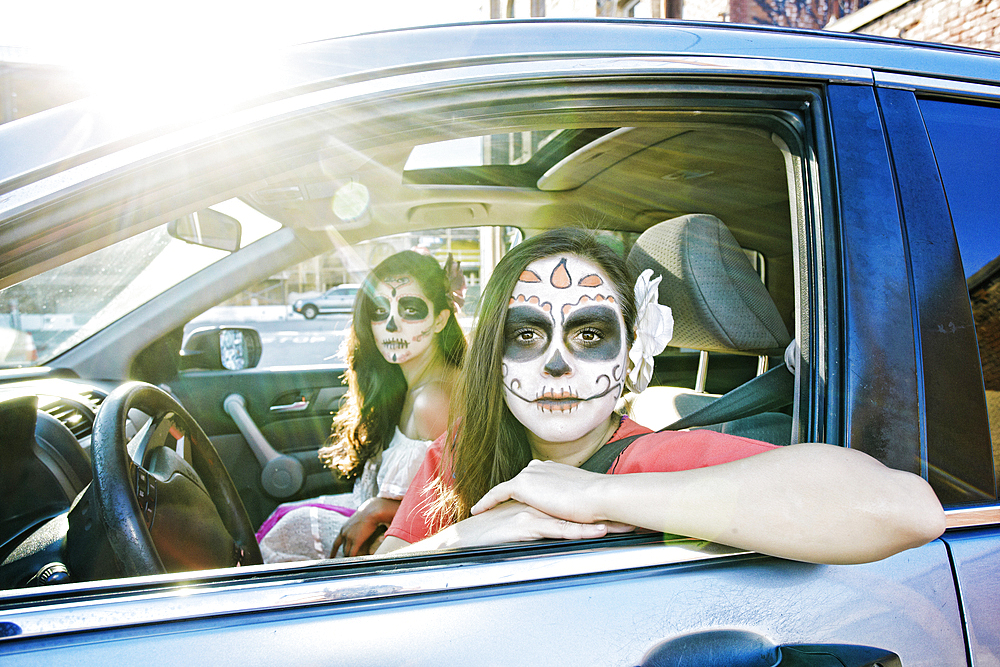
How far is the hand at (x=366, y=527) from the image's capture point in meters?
1.99

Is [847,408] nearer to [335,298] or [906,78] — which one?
[906,78]

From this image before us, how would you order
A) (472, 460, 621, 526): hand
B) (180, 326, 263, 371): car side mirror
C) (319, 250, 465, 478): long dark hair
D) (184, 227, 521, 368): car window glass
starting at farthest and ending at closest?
(180, 326, 263, 371): car side mirror, (184, 227, 521, 368): car window glass, (319, 250, 465, 478): long dark hair, (472, 460, 621, 526): hand

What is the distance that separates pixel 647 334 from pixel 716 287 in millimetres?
334

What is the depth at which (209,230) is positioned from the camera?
2.26 metres

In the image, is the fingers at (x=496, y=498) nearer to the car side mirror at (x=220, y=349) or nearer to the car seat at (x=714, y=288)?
the car seat at (x=714, y=288)

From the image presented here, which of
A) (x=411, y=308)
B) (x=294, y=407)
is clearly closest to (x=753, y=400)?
(x=411, y=308)

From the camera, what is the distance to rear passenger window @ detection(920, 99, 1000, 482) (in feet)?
3.30

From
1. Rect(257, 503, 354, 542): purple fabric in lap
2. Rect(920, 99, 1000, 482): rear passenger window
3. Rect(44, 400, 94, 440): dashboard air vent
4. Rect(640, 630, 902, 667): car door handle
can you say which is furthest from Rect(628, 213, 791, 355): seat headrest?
Rect(44, 400, 94, 440): dashboard air vent

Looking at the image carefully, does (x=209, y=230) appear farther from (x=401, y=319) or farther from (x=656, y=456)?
(x=656, y=456)

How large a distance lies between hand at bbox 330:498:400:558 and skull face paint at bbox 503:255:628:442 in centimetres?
100

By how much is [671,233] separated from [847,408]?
2.42 feet

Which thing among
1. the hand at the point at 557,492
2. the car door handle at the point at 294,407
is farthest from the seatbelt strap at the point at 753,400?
the car door handle at the point at 294,407

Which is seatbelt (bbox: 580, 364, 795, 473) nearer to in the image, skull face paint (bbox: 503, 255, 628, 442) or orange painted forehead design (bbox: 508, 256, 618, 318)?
skull face paint (bbox: 503, 255, 628, 442)

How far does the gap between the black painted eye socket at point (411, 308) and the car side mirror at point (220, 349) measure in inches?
45.9
